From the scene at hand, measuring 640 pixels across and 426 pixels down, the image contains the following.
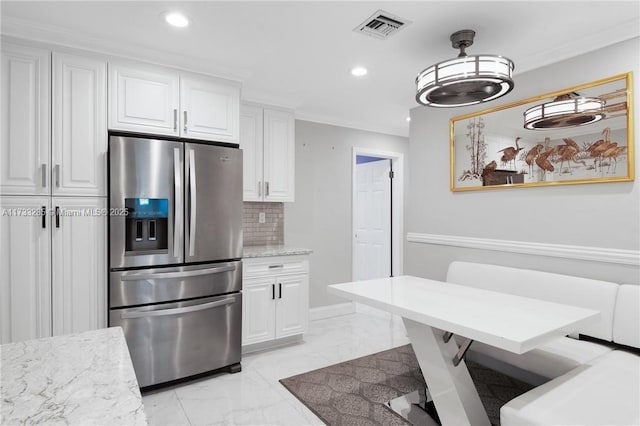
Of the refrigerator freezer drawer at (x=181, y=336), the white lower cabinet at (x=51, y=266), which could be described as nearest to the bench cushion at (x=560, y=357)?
the refrigerator freezer drawer at (x=181, y=336)

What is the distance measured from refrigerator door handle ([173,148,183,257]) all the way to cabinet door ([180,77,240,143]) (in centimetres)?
26

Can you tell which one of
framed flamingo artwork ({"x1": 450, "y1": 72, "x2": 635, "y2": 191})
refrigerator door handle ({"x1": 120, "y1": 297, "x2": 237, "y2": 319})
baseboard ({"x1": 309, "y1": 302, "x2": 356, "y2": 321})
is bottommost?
baseboard ({"x1": 309, "y1": 302, "x2": 356, "y2": 321})

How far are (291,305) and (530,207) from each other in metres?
2.26

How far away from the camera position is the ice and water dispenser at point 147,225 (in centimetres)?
262

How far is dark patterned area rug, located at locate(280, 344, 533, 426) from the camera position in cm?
238

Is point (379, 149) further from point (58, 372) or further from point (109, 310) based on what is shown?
point (58, 372)

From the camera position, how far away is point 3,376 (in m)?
0.86

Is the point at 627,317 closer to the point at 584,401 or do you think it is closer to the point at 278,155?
the point at 584,401

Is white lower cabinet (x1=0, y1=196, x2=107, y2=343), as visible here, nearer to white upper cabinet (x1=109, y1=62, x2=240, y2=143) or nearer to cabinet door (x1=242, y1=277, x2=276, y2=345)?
white upper cabinet (x1=109, y1=62, x2=240, y2=143)

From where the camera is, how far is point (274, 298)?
11.4 feet

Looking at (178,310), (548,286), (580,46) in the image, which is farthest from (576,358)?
(178,310)

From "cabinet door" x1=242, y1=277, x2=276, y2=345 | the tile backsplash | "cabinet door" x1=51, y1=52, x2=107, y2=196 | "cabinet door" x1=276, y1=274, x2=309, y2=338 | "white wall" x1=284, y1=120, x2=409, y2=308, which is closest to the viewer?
"cabinet door" x1=51, y1=52, x2=107, y2=196

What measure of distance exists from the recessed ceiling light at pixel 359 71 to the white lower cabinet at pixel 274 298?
1.79m

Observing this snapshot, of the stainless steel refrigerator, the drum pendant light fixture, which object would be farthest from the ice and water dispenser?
the drum pendant light fixture
